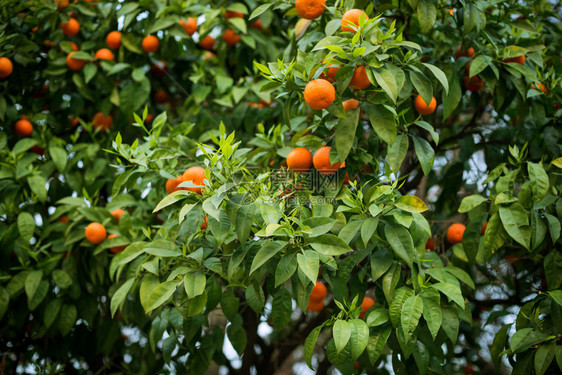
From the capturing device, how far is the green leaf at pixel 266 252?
4.58ft

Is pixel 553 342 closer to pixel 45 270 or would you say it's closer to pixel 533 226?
pixel 533 226

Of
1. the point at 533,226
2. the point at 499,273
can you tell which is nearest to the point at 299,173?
the point at 533,226

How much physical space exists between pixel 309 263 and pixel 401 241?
1.00 feet

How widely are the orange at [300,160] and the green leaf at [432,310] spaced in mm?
539

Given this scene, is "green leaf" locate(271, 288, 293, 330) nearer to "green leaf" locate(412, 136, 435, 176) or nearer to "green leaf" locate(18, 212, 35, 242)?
"green leaf" locate(412, 136, 435, 176)

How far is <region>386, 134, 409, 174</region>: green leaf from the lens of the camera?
5.43 ft

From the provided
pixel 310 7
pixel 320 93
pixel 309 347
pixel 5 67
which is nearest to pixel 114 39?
pixel 5 67

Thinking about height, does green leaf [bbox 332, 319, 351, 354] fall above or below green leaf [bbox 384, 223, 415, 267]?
below

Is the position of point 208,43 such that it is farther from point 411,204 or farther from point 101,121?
point 411,204

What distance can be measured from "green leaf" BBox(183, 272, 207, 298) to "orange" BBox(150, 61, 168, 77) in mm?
1619

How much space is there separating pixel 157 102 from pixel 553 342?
88.8 inches

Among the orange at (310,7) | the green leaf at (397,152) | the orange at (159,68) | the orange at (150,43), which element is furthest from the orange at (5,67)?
the green leaf at (397,152)

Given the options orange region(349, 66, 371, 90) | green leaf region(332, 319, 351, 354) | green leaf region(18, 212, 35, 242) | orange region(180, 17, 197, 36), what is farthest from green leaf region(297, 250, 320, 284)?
orange region(180, 17, 197, 36)

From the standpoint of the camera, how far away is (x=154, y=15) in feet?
8.09
